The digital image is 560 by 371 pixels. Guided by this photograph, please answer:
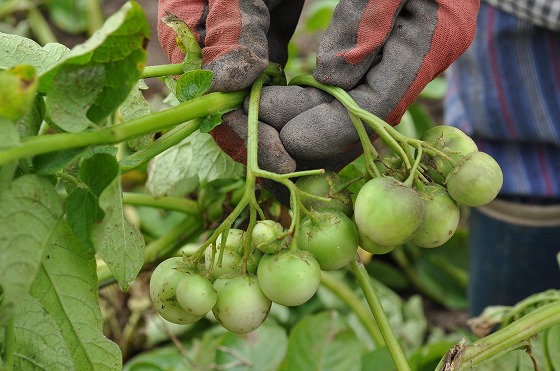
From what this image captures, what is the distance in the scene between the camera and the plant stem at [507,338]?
976 mm

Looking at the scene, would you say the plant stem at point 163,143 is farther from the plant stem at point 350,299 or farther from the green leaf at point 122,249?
the plant stem at point 350,299

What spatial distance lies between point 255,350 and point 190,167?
49 centimetres

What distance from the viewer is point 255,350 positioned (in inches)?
65.5

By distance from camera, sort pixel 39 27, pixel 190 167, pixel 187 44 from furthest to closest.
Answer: pixel 39 27 → pixel 190 167 → pixel 187 44

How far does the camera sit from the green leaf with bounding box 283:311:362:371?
4.77 feet

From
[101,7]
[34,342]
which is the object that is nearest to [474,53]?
[34,342]

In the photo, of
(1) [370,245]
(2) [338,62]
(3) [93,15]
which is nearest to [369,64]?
(2) [338,62]

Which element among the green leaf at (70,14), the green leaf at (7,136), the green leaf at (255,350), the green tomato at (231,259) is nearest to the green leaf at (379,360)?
the green leaf at (255,350)

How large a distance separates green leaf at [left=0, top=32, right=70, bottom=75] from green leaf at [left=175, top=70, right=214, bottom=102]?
0.16 meters

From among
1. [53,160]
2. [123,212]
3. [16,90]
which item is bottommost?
[123,212]

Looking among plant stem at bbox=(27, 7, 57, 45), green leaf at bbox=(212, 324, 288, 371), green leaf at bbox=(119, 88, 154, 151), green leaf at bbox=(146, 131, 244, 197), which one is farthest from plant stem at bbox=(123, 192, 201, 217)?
plant stem at bbox=(27, 7, 57, 45)

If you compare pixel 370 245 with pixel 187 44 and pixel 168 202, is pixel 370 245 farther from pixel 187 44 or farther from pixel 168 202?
pixel 168 202

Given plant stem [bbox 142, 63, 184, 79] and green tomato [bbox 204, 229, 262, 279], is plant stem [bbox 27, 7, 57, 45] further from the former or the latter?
green tomato [bbox 204, 229, 262, 279]

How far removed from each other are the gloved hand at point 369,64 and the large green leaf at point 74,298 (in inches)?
11.8
